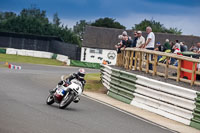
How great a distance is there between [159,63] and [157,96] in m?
1.86

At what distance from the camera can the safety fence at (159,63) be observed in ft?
47.5

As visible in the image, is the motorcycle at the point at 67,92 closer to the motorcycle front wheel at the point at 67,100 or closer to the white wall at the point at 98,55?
the motorcycle front wheel at the point at 67,100

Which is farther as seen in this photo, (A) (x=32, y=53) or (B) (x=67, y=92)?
(A) (x=32, y=53)

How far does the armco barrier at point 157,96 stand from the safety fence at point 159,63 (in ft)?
2.42

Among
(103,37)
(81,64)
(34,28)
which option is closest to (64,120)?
(81,64)

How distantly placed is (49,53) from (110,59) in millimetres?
9461

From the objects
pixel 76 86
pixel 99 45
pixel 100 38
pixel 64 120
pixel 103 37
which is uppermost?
pixel 103 37

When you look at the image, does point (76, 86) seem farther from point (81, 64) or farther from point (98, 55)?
point (98, 55)

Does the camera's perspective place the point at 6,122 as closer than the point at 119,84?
Yes

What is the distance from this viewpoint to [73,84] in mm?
13164

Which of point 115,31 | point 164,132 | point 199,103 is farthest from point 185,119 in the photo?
point 115,31

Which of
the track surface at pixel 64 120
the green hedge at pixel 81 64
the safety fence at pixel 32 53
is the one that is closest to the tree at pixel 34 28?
the safety fence at pixel 32 53

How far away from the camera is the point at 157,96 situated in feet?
49.2

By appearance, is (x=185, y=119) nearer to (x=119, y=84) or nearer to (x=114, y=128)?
(x=114, y=128)
